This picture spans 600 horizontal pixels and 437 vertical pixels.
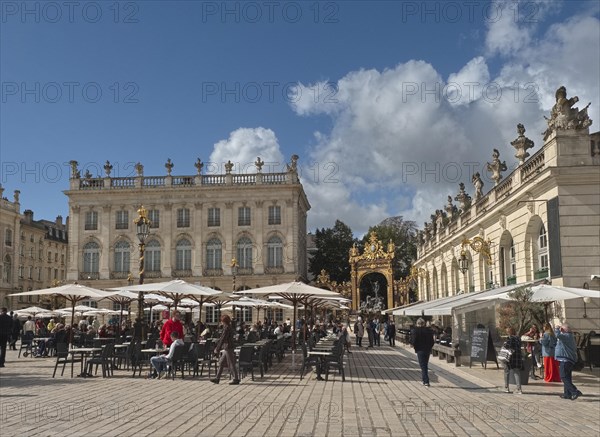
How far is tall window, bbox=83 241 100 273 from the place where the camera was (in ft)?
193

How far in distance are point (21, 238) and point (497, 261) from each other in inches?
2347

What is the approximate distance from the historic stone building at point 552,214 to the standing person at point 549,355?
457cm

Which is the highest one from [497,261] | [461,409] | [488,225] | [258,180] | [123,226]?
[258,180]

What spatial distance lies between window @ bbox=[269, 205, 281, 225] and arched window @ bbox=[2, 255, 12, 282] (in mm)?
28322

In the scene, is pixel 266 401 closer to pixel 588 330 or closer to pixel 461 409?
pixel 461 409

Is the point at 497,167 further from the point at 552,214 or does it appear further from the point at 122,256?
the point at 122,256

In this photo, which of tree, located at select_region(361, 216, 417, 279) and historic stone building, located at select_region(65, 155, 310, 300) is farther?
tree, located at select_region(361, 216, 417, 279)

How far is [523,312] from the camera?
17.5m

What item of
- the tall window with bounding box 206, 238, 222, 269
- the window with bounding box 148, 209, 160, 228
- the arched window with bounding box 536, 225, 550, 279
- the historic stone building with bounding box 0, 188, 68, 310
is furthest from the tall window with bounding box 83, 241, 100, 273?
the arched window with bounding box 536, 225, 550, 279

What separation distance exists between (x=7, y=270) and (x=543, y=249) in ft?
189

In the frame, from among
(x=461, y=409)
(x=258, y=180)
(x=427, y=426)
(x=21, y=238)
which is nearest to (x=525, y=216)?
(x=461, y=409)

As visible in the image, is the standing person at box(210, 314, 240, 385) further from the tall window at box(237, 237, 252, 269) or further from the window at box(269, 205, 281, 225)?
the tall window at box(237, 237, 252, 269)

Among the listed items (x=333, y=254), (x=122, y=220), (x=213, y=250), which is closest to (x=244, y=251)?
(x=213, y=250)

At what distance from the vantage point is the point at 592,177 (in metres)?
19.5
